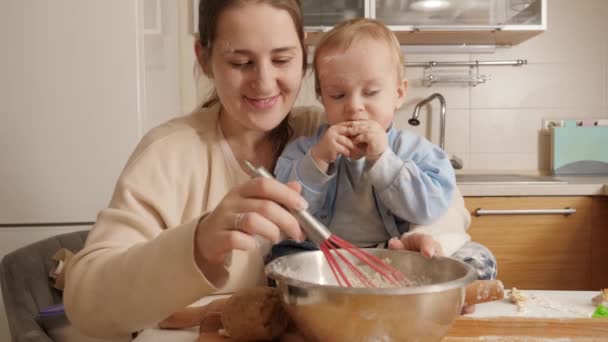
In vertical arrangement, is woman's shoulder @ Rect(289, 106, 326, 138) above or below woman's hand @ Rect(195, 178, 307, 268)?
above

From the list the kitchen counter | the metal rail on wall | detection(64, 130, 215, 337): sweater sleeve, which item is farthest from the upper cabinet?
detection(64, 130, 215, 337): sweater sleeve

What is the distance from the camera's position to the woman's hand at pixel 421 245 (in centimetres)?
70

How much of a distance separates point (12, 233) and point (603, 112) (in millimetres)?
2553

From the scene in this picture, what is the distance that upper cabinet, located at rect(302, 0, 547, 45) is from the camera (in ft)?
7.63

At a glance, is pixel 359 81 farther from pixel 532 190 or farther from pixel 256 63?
pixel 532 190

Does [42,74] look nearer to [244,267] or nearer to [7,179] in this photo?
[7,179]

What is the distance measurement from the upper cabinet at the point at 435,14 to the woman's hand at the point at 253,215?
181 cm

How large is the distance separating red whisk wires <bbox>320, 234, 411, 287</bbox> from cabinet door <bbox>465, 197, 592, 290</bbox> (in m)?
1.46

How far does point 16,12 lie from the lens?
1.83 metres

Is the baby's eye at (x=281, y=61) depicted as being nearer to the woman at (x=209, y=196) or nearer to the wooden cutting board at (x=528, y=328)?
the woman at (x=209, y=196)

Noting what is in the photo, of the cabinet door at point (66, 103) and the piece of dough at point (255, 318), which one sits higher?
the cabinet door at point (66, 103)

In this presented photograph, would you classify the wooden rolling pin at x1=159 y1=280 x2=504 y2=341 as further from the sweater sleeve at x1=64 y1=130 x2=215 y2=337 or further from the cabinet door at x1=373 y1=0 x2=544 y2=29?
the cabinet door at x1=373 y1=0 x2=544 y2=29

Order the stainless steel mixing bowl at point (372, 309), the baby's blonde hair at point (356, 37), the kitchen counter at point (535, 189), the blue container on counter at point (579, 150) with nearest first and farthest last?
the stainless steel mixing bowl at point (372, 309) → the baby's blonde hair at point (356, 37) → the kitchen counter at point (535, 189) → the blue container on counter at point (579, 150)

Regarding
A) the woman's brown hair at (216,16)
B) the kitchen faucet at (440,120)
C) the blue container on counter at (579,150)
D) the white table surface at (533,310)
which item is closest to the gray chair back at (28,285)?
the white table surface at (533,310)
